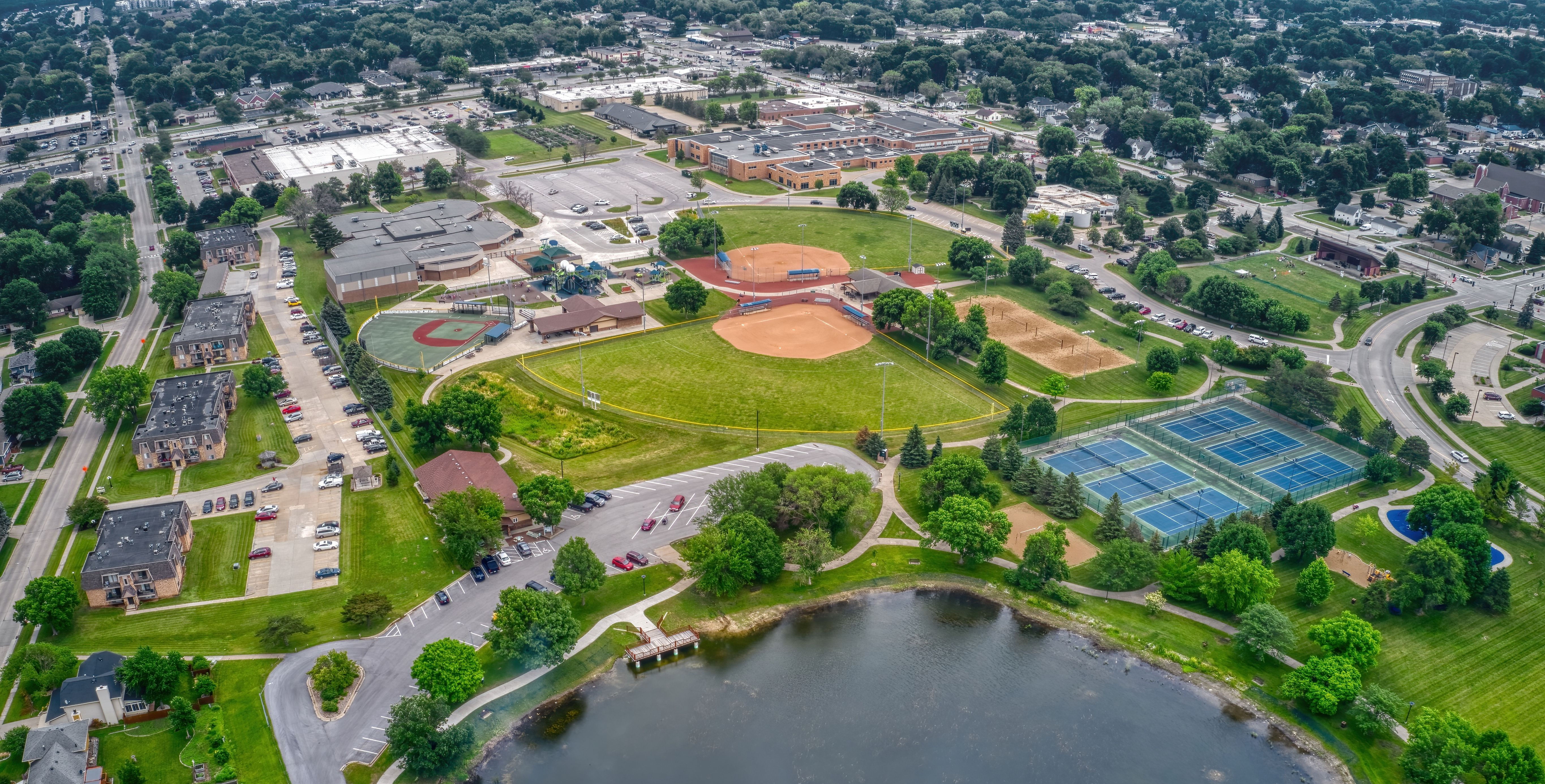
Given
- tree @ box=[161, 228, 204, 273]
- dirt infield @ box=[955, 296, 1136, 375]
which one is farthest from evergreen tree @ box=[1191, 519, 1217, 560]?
tree @ box=[161, 228, 204, 273]

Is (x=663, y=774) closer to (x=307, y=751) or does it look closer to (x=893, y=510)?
(x=307, y=751)

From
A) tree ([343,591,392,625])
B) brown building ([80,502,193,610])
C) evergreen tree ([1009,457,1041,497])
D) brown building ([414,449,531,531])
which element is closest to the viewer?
tree ([343,591,392,625])

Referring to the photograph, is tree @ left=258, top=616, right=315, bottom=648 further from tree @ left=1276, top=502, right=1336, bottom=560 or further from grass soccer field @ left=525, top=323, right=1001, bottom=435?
tree @ left=1276, top=502, right=1336, bottom=560

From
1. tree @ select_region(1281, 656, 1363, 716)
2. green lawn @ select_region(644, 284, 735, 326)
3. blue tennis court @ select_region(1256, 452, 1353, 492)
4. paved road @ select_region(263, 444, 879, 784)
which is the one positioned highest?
tree @ select_region(1281, 656, 1363, 716)

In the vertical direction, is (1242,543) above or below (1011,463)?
above

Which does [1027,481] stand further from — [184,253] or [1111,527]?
[184,253]

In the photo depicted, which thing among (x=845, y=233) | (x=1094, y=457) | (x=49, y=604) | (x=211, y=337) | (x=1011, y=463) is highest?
(x=1011, y=463)

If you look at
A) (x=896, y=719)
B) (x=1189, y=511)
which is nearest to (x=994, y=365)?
(x=1189, y=511)

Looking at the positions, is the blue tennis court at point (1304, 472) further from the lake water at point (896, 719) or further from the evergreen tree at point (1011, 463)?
the lake water at point (896, 719)
